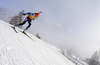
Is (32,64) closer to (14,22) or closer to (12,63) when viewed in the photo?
(12,63)

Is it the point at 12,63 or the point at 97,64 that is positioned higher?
the point at 97,64

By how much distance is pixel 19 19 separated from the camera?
37062 mm

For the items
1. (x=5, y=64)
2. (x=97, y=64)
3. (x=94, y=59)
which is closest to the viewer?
(x=5, y=64)

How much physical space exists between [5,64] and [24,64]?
30.5 inches

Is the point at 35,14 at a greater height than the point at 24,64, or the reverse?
the point at 35,14

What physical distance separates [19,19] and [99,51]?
37.9 metres

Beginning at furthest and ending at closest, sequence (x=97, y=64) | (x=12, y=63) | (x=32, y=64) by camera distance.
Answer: (x=97, y=64), (x=32, y=64), (x=12, y=63)

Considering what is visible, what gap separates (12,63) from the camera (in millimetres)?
2963

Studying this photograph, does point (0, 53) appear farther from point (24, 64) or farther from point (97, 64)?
point (97, 64)

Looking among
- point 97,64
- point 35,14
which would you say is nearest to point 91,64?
point 97,64

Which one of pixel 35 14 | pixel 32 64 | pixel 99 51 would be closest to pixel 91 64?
pixel 99 51

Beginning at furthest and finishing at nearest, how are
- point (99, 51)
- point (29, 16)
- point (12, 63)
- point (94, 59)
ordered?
point (99, 51) < point (94, 59) < point (29, 16) < point (12, 63)

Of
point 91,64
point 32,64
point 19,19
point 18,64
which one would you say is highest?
point 91,64

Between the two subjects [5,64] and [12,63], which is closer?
[5,64]
